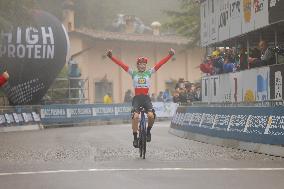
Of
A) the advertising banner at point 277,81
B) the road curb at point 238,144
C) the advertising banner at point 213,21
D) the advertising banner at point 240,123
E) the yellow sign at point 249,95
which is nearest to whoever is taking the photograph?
the road curb at point 238,144

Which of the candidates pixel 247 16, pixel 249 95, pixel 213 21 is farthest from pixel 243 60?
pixel 213 21

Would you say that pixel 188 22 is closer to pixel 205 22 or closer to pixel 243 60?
pixel 205 22

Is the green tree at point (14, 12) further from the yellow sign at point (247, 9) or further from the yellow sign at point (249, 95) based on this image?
the yellow sign at point (249, 95)

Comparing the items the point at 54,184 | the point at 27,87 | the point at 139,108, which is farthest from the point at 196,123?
the point at 27,87

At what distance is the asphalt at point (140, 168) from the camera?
939cm

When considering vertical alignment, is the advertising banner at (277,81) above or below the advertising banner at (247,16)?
below

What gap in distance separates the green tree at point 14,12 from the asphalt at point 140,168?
1295cm

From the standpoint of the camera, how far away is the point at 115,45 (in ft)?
180

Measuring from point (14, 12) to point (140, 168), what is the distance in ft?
63.8

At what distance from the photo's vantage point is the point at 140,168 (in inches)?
451

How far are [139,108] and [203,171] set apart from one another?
358 centimetres

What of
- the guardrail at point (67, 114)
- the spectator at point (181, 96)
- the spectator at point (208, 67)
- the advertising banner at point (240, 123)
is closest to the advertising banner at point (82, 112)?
the guardrail at point (67, 114)

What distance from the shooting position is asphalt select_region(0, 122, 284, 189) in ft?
30.8

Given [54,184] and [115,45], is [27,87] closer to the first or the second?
[115,45]
